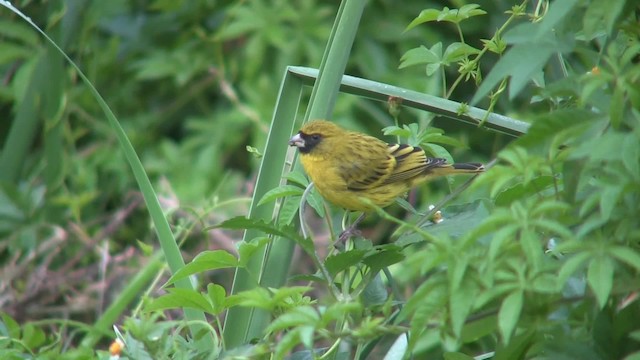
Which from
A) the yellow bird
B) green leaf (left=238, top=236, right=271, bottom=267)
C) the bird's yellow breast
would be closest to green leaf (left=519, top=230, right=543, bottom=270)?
green leaf (left=238, top=236, right=271, bottom=267)

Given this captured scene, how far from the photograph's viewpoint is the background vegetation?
4.43 feet

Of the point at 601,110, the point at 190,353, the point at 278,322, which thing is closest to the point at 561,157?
the point at 601,110

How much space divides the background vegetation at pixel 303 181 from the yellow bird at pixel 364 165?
14cm

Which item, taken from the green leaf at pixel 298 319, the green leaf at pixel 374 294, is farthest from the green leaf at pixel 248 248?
the green leaf at pixel 298 319

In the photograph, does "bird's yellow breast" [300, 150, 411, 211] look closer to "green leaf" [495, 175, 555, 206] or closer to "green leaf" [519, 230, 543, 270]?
"green leaf" [495, 175, 555, 206]

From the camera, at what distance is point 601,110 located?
1386 mm

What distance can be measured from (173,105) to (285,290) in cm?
374

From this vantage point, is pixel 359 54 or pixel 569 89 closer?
pixel 569 89

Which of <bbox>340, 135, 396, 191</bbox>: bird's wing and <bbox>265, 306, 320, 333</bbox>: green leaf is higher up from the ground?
<bbox>265, 306, 320, 333</bbox>: green leaf

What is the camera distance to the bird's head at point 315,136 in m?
2.53

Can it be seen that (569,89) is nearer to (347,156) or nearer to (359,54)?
(347,156)

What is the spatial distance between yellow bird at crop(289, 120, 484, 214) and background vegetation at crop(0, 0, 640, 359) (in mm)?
138

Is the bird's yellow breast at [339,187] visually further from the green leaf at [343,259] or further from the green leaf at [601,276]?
the green leaf at [601,276]

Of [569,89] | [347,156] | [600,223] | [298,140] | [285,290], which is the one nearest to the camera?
[600,223]
